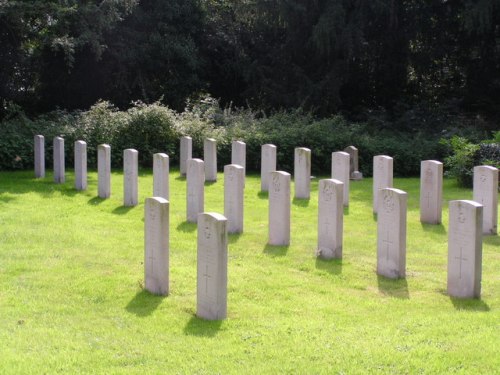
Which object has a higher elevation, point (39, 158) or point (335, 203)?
point (335, 203)

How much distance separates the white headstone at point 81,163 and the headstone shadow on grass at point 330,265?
7.89 meters

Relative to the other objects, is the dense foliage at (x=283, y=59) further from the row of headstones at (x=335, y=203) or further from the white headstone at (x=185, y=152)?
the row of headstones at (x=335, y=203)

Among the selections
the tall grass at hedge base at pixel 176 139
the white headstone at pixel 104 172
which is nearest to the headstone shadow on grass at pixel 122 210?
the white headstone at pixel 104 172

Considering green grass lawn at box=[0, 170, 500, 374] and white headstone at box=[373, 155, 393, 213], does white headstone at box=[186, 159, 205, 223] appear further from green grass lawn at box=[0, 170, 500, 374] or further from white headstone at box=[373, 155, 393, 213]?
white headstone at box=[373, 155, 393, 213]

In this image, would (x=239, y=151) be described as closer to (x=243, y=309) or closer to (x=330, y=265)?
(x=330, y=265)

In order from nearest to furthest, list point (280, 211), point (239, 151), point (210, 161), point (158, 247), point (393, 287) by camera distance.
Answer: point (158, 247)
point (393, 287)
point (280, 211)
point (239, 151)
point (210, 161)

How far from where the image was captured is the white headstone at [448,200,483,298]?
27.4 feet

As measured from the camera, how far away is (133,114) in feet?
71.5

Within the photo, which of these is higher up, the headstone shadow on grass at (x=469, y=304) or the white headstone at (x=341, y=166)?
the white headstone at (x=341, y=166)

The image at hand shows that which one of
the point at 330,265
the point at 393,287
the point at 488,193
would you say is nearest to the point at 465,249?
the point at 393,287

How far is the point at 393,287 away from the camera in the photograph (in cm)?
905

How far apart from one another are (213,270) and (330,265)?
9.92 ft

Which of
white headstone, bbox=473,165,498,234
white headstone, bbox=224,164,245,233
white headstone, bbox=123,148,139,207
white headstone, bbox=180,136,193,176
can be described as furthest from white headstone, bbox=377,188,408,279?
white headstone, bbox=180,136,193,176

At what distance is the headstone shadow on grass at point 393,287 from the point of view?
28.6 feet
